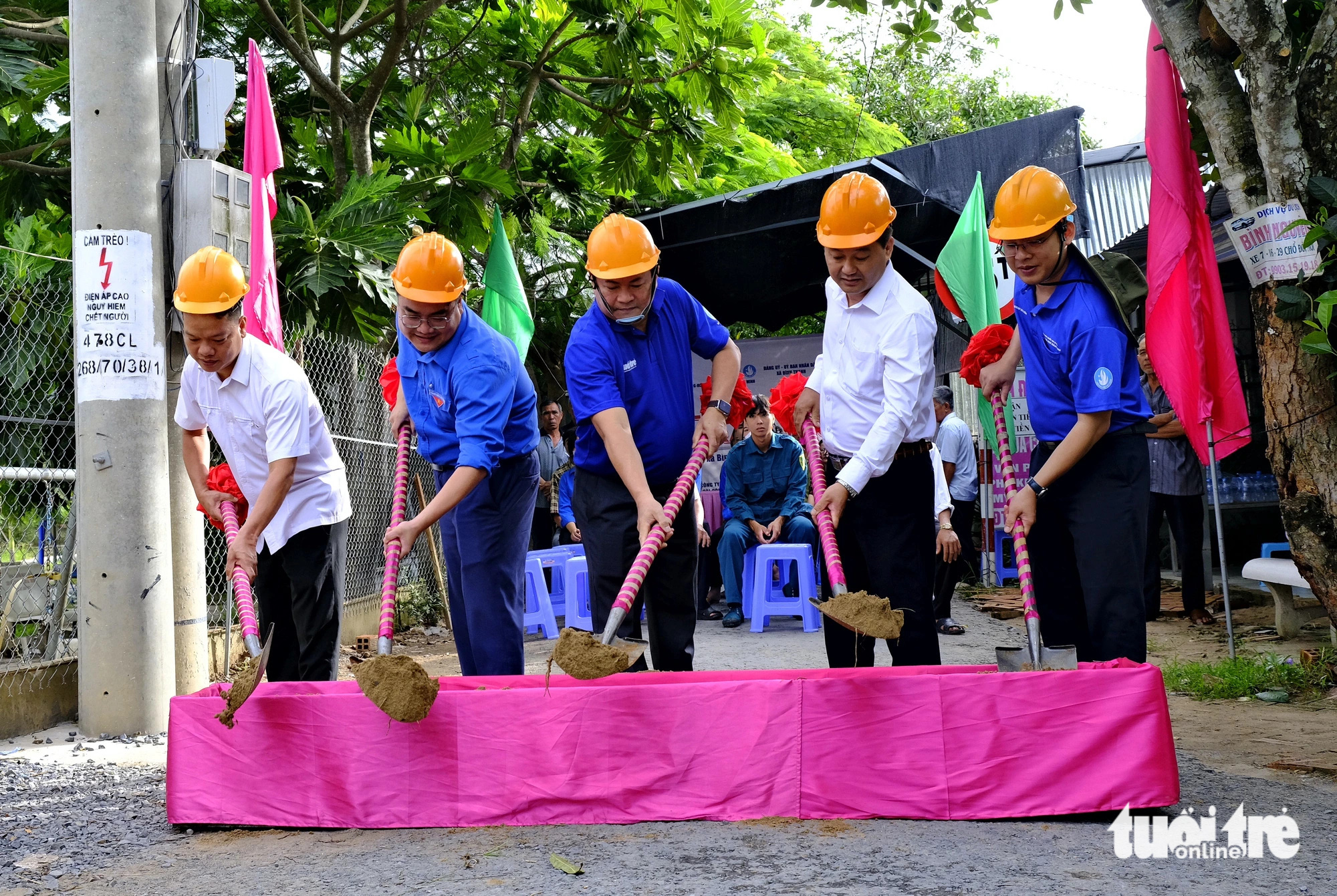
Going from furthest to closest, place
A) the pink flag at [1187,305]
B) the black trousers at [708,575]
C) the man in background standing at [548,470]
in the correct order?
the man in background standing at [548,470]
the black trousers at [708,575]
the pink flag at [1187,305]

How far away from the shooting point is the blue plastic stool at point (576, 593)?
29.2 feet

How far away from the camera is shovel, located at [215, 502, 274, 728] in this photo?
11.6ft

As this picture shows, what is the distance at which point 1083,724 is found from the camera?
10.8ft

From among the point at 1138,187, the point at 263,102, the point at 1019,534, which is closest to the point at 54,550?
the point at 263,102

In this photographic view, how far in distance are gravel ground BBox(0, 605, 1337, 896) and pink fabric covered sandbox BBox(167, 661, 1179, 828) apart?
0.21ft

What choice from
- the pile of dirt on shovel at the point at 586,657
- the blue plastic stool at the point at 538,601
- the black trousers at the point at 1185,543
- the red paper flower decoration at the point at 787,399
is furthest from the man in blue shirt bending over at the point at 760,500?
the pile of dirt on shovel at the point at 586,657

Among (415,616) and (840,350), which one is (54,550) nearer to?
(415,616)

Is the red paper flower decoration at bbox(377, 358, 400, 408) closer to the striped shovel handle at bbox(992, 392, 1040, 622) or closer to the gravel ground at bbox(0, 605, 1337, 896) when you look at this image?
the gravel ground at bbox(0, 605, 1337, 896)

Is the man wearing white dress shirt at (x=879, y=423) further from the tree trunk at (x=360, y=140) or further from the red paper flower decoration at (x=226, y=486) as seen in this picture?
the tree trunk at (x=360, y=140)

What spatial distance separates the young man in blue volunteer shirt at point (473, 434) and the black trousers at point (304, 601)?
0.45 m

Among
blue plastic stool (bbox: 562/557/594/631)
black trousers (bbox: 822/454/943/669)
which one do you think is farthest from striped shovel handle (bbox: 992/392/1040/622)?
blue plastic stool (bbox: 562/557/594/631)

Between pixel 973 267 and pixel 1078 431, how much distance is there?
544 cm

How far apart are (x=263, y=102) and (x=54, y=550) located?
3241 millimetres

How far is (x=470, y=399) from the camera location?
406 centimetres
